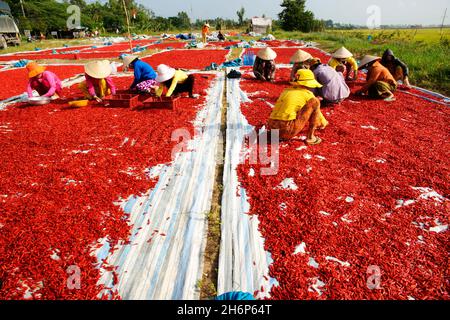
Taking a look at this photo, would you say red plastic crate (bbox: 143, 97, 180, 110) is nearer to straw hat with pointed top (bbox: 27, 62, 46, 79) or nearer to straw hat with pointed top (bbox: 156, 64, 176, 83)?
straw hat with pointed top (bbox: 156, 64, 176, 83)

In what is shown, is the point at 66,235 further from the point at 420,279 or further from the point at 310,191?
the point at 420,279

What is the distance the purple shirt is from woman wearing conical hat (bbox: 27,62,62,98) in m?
5.77

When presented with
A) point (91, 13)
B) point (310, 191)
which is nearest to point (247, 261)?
point (310, 191)

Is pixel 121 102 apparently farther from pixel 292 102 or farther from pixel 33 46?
pixel 33 46

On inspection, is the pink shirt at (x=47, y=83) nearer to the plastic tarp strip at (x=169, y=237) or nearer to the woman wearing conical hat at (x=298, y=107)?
the plastic tarp strip at (x=169, y=237)

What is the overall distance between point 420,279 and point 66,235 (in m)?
2.75

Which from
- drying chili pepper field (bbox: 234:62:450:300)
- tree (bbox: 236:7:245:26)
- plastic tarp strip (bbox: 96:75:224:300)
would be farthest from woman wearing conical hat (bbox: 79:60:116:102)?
tree (bbox: 236:7:245:26)

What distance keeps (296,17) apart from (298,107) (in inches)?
1759

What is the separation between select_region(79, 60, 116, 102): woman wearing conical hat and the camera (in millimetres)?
5609

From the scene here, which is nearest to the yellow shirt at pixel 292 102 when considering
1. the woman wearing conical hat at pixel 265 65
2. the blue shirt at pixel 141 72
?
the blue shirt at pixel 141 72

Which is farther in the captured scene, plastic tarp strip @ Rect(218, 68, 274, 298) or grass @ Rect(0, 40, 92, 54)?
grass @ Rect(0, 40, 92, 54)

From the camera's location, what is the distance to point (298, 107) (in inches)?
150

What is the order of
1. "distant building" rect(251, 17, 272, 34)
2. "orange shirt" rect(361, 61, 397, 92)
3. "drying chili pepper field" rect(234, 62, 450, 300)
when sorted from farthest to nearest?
"distant building" rect(251, 17, 272, 34) < "orange shirt" rect(361, 61, 397, 92) < "drying chili pepper field" rect(234, 62, 450, 300)

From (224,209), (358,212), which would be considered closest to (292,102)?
(358,212)
